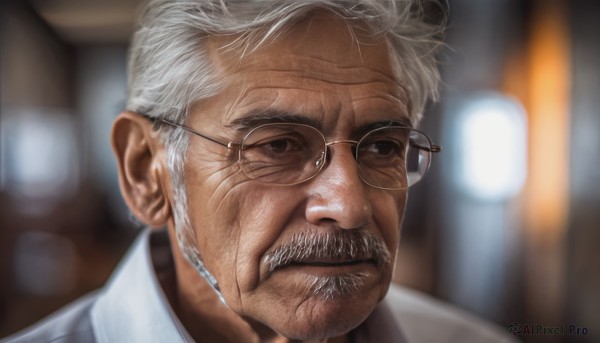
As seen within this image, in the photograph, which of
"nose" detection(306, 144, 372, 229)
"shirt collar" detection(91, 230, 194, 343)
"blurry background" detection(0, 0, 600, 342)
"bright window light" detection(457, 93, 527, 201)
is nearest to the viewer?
"nose" detection(306, 144, 372, 229)

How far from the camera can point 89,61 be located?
135 centimetres

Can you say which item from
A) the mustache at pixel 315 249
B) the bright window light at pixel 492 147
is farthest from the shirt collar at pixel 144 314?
the bright window light at pixel 492 147

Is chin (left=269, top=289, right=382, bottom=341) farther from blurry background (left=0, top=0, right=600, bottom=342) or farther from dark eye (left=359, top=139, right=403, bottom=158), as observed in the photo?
blurry background (left=0, top=0, right=600, bottom=342)

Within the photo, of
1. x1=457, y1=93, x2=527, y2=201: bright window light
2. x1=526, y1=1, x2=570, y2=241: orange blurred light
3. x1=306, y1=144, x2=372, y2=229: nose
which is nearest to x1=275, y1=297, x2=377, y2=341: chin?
x1=306, y1=144, x2=372, y2=229: nose

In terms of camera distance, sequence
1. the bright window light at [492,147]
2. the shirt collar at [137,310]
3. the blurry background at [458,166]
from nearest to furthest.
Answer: the shirt collar at [137,310], the blurry background at [458,166], the bright window light at [492,147]

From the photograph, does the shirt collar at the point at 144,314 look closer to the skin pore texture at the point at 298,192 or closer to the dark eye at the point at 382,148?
the skin pore texture at the point at 298,192

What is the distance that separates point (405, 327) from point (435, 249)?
1628 mm

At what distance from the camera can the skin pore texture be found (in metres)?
0.79

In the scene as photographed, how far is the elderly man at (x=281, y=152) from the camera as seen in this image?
2.59 feet

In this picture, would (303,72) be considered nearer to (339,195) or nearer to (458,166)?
(339,195)

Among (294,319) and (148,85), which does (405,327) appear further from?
(148,85)

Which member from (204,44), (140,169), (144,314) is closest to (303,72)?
(204,44)

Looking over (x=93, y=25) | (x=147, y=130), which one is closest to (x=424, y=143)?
(x=147, y=130)

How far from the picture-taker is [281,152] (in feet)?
2.68
